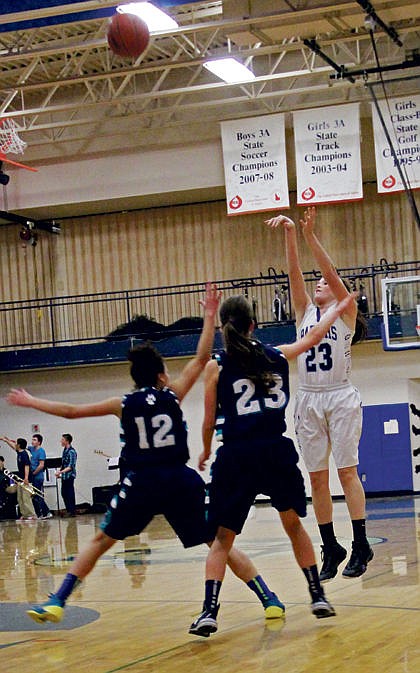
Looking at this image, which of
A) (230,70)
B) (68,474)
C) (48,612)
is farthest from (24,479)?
(48,612)

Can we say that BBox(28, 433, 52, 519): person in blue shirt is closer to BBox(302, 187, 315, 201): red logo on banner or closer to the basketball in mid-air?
BBox(302, 187, 315, 201): red logo on banner

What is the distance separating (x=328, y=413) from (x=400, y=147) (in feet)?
43.5

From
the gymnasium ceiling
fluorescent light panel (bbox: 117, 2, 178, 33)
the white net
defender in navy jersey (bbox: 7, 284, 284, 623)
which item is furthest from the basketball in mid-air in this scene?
the white net

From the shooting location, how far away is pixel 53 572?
10.4 metres

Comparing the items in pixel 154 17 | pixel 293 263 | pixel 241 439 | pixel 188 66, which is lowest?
pixel 241 439

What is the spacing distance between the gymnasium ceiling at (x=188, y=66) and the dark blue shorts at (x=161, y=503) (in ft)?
30.9

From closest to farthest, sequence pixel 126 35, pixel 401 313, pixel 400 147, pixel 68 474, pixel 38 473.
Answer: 1. pixel 126 35
2. pixel 401 313
3. pixel 400 147
4. pixel 68 474
5. pixel 38 473

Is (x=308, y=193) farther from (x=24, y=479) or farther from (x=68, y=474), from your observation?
(x=24, y=479)

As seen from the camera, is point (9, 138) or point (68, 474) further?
point (9, 138)

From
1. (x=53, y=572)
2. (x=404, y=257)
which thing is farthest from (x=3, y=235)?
(x=53, y=572)

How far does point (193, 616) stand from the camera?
6672mm

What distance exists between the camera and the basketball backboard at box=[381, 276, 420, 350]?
1752 centimetres

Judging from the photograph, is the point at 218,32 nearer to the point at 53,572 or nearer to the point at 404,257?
the point at 404,257

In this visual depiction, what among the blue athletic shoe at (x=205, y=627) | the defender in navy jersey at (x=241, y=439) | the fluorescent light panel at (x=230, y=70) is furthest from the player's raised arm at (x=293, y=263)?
the fluorescent light panel at (x=230, y=70)
